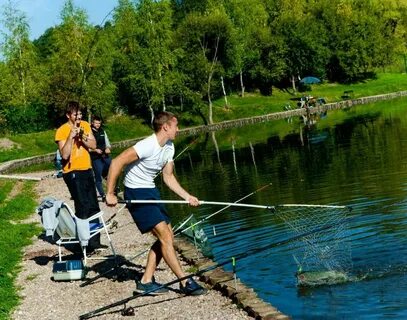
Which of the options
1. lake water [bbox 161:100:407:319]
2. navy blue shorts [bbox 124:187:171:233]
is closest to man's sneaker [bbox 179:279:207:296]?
lake water [bbox 161:100:407:319]

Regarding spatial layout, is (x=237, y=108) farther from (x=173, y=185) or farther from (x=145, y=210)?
(x=145, y=210)

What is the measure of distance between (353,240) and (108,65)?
57790 mm

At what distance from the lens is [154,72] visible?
69438 millimetres

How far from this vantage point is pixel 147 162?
9.38 m

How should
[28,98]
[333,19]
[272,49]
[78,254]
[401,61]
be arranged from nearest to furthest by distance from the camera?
1. [78,254]
2. [28,98]
3. [272,49]
4. [333,19]
5. [401,61]

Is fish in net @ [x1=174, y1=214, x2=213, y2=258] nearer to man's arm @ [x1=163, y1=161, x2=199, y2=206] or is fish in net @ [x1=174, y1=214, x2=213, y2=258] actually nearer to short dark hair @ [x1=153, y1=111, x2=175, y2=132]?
man's arm @ [x1=163, y1=161, x2=199, y2=206]

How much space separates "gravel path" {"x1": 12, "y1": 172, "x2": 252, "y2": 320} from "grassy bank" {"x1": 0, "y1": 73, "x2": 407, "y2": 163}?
133ft

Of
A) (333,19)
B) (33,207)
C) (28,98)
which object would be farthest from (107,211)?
(333,19)

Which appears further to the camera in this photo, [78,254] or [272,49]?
[272,49]

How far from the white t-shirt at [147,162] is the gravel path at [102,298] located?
5.80 feet

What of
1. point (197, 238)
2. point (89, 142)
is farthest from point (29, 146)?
point (89, 142)

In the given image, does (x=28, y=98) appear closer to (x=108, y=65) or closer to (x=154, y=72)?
(x=108, y=65)

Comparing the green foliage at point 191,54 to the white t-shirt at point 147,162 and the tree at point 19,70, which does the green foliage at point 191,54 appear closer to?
the tree at point 19,70

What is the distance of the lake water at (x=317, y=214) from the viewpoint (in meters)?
9.98
